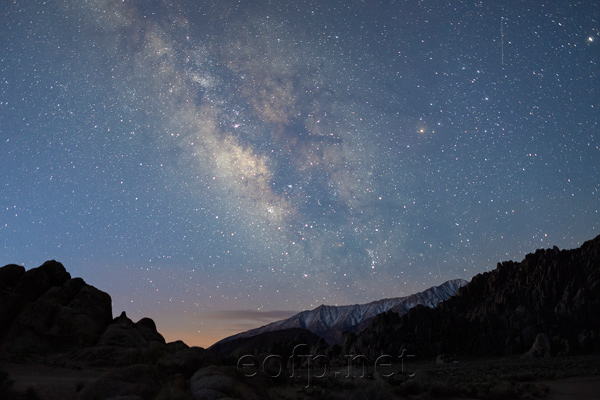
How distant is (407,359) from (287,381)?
6218cm

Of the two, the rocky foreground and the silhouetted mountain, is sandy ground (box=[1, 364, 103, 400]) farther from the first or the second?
the silhouetted mountain

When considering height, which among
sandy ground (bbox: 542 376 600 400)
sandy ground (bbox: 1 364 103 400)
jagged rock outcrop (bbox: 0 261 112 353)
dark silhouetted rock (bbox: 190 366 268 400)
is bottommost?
sandy ground (bbox: 542 376 600 400)

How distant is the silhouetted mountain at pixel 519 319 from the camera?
266 feet

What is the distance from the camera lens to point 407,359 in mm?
78562

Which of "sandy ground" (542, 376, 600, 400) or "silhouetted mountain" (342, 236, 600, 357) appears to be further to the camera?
"silhouetted mountain" (342, 236, 600, 357)

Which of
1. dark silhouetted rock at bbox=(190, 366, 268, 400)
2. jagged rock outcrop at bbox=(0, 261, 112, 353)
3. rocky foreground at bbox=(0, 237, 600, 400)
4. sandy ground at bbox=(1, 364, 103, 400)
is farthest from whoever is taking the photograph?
jagged rock outcrop at bbox=(0, 261, 112, 353)

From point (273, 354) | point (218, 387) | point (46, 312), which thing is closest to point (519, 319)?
point (273, 354)

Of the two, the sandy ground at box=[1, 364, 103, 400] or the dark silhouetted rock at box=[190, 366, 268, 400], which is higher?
the sandy ground at box=[1, 364, 103, 400]

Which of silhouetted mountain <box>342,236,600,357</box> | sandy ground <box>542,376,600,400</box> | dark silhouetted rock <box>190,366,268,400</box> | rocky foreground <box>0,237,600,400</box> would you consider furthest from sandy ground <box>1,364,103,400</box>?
silhouetted mountain <box>342,236,600,357</box>

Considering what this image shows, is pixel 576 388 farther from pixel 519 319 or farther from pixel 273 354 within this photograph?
pixel 519 319

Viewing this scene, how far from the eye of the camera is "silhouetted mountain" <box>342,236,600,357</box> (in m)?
81.1

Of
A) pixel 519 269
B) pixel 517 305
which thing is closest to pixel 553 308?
pixel 517 305

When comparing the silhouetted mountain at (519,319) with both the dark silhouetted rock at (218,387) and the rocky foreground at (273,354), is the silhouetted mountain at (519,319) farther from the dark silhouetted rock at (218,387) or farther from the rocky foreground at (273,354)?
the dark silhouetted rock at (218,387)

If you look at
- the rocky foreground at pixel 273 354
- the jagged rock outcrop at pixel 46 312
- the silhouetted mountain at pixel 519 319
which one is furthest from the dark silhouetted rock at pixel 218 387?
the silhouetted mountain at pixel 519 319
